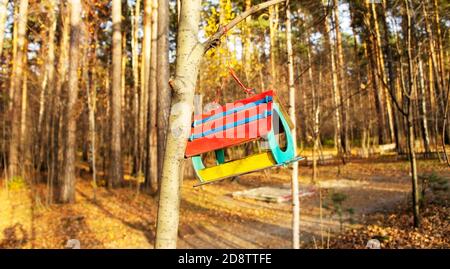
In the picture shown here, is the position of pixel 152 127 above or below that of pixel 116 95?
below

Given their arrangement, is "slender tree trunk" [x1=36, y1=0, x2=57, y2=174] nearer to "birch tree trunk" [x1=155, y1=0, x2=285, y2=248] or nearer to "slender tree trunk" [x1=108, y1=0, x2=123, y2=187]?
"slender tree trunk" [x1=108, y1=0, x2=123, y2=187]

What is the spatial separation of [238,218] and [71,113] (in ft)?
20.2

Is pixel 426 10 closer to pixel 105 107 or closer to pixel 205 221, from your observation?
pixel 205 221

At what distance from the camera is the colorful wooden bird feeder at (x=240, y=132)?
1949mm

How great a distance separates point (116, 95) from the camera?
41.5 feet

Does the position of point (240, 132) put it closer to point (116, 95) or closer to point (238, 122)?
point (238, 122)

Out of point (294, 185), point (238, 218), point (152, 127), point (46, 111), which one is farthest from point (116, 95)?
point (294, 185)

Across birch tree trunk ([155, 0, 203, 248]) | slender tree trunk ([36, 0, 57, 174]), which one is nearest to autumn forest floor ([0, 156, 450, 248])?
slender tree trunk ([36, 0, 57, 174])

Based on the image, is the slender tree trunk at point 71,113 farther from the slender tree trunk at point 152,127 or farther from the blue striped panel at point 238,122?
the blue striped panel at point 238,122

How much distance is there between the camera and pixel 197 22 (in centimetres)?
182

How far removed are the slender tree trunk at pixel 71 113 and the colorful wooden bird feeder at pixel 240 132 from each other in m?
9.40

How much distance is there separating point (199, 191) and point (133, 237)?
517 cm

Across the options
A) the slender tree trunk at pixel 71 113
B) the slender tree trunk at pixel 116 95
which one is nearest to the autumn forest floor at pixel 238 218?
the slender tree trunk at pixel 71 113
